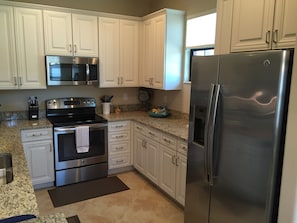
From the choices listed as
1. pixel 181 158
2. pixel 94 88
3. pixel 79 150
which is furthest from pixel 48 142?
pixel 181 158

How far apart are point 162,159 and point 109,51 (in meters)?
1.88

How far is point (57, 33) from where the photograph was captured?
347 cm

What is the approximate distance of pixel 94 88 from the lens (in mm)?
4195

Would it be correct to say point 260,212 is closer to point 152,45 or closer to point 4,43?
point 152,45

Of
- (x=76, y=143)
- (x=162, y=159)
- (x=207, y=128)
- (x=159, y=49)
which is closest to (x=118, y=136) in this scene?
(x=76, y=143)

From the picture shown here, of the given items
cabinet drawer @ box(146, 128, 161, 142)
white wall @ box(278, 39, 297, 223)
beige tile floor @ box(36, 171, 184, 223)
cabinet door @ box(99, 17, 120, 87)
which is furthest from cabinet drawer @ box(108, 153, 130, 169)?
white wall @ box(278, 39, 297, 223)

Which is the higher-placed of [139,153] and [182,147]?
[182,147]

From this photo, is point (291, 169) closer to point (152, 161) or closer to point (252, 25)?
point (252, 25)

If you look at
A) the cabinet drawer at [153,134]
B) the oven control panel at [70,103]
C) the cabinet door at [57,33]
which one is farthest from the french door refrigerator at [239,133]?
the oven control panel at [70,103]

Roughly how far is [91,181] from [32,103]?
4.69 feet

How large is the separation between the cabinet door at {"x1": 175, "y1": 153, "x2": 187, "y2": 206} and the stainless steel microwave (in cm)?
185

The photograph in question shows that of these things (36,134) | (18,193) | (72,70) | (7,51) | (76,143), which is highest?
(7,51)

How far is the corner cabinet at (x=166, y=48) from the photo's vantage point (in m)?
3.53

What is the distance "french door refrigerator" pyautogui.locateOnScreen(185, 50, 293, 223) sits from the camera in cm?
165
